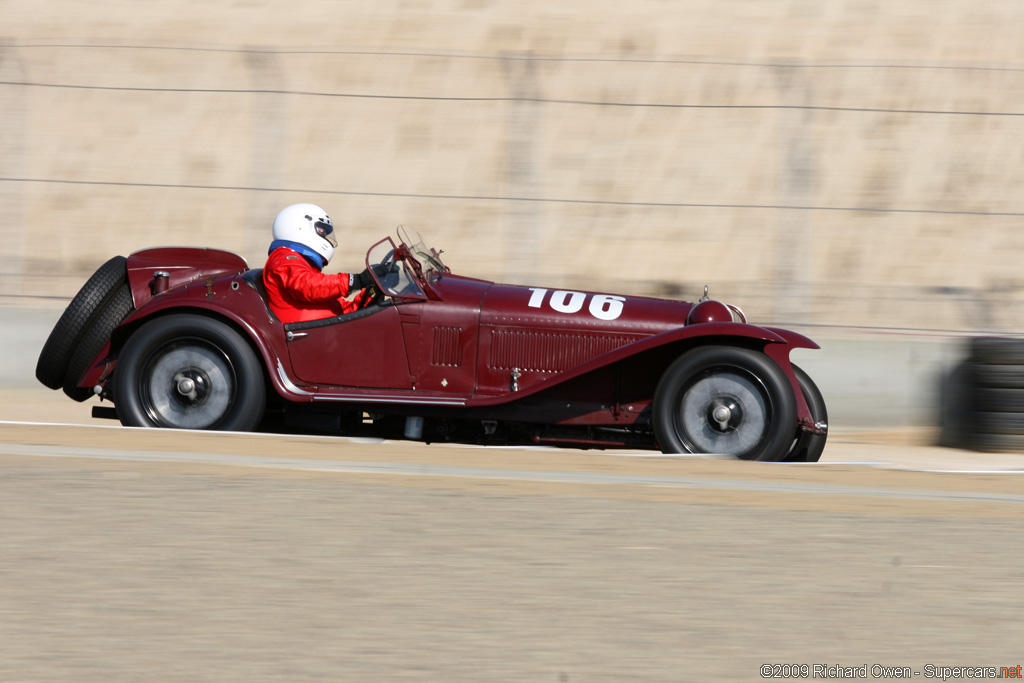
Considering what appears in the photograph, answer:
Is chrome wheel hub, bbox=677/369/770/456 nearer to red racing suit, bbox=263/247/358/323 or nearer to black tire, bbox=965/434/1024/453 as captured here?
red racing suit, bbox=263/247/358/323

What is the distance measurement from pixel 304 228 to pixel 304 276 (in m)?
0.38

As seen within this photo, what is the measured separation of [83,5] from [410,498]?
48.6 feet


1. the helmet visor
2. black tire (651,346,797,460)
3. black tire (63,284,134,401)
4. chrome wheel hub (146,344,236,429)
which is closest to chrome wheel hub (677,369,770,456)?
black tire (651,346,797,460)

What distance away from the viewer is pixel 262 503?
15.0 ft

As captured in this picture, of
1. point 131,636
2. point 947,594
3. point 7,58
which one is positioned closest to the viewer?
point 131,636

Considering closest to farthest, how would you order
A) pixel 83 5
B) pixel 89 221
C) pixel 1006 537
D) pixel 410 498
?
pixel 1006 537
pixel 410 498
pixel 89 221
pixel 83 5

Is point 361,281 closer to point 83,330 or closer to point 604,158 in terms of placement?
point 83,330

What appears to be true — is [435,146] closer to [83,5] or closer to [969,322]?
[969,322]

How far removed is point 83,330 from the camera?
21.6 feet

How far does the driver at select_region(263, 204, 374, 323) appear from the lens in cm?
A: 638

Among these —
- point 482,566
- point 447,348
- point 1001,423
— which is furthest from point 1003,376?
point 482,566

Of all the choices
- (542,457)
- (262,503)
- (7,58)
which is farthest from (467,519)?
(7,58)

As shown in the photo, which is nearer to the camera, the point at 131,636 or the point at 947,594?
the point at 131,636

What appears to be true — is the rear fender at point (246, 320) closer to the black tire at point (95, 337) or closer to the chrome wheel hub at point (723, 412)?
the black tire at point (95, 337)
